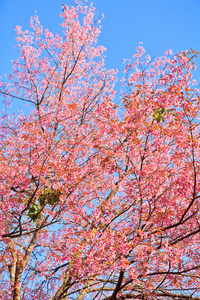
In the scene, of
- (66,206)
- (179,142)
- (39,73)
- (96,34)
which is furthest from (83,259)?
(96,34)

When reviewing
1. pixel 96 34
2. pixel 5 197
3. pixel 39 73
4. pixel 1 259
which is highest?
pixel 96 34

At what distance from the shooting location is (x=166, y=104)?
5.21 meters

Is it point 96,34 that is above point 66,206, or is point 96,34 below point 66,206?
above

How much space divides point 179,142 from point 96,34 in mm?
6088

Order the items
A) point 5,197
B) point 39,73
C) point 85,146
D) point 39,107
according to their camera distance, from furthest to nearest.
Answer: point 39,73 → point 39,107 → point 85,146 → point 5,197

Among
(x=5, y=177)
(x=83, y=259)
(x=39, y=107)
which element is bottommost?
(x=83, y=259)

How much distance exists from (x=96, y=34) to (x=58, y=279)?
837 centimetres

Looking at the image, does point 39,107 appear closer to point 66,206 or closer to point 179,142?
point 66,206

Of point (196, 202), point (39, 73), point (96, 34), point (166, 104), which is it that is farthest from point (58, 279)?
point (96, 34)

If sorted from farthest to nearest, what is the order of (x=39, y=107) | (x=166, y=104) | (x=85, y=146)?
(x=39, y=107), (x=85, y=146), (x=166, y=104)

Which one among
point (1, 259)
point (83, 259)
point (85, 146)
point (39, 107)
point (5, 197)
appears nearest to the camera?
point (83, 259)

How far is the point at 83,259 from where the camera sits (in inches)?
180

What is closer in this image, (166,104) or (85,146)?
(166,104)

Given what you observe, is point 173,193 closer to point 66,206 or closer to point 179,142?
point 179,142
